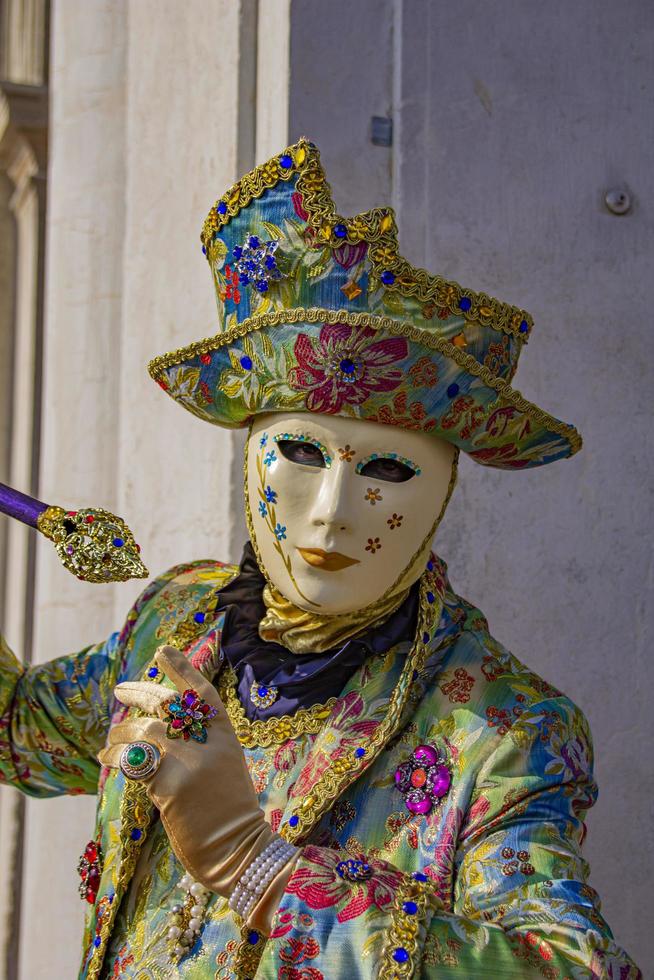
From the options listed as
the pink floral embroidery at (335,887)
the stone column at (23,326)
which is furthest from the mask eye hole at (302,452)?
the stone column at (23,326)

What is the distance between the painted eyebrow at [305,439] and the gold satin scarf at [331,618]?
192 millimetres

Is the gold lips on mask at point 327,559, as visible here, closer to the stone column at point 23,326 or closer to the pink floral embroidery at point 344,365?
the pink floral embroidery at point 344,365

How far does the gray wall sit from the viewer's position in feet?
9.97

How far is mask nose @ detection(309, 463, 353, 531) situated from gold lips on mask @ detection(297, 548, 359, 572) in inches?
1.4

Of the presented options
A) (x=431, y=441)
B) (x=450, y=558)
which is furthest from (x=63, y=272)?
(x=431, y=441)

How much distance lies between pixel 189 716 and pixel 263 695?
1.06 feet

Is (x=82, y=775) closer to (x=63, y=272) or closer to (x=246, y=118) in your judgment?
(x=246, y=118)

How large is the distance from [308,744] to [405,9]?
1.57 metres

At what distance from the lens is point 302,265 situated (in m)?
2.16

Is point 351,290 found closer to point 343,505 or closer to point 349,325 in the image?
point 349,325

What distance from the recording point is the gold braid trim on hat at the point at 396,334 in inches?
83.4

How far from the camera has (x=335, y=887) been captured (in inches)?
74.9

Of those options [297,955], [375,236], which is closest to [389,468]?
[375,236]

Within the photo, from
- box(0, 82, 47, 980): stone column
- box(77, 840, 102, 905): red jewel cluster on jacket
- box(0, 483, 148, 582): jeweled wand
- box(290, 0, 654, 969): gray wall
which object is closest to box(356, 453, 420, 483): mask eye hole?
box(0, 483, 148, 582): jeweled wand
